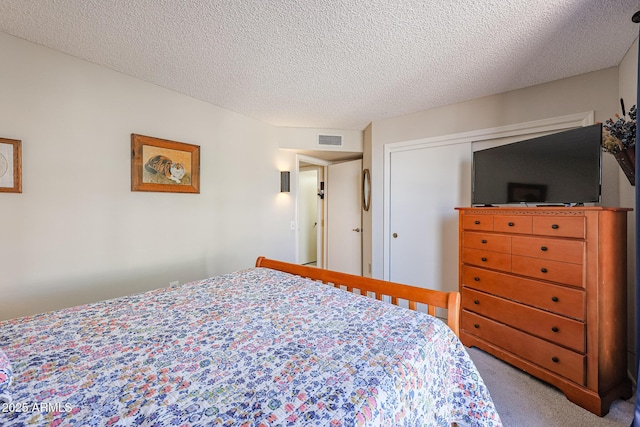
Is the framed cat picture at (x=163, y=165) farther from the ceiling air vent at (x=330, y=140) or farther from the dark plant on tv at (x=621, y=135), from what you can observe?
the dark plant on tv at (x=621, y=135)

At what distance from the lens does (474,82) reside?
228 cm

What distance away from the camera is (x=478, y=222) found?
2166mm

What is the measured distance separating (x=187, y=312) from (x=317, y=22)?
178 centimetres

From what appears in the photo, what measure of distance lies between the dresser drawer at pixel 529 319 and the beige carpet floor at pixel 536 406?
344mm

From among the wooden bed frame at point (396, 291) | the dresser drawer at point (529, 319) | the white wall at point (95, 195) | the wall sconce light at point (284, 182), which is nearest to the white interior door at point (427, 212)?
the dresser drawer at point (529, 319)

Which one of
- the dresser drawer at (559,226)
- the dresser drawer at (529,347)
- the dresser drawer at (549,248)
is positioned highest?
the dresser drawer at (559,226)

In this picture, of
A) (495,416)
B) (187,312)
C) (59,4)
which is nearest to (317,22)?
(59,4)

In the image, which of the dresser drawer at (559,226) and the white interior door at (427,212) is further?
the white interior door at (427,212)

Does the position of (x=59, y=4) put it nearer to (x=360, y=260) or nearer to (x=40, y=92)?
(x=40, y=92)

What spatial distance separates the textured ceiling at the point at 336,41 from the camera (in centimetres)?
144

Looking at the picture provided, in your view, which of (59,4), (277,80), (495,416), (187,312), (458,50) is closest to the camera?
(495,416)

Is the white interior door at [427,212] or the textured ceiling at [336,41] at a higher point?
the textured ceiling at [336,41]

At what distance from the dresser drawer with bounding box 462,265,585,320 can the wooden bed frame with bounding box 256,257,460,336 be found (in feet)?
3.32

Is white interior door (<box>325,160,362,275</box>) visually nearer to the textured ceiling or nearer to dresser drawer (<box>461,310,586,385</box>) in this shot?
the textured ceiling
